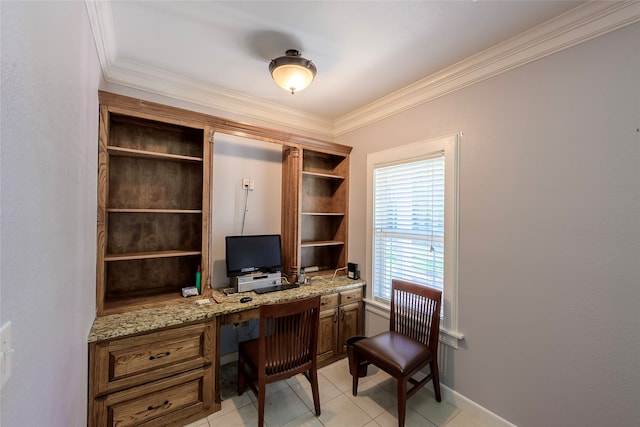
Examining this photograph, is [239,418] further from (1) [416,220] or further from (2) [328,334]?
(1) [416,220]

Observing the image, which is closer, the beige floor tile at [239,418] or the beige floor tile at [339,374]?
the beige floor tile at [239,418]

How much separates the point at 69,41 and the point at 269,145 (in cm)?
188

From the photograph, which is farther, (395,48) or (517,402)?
(395,48)

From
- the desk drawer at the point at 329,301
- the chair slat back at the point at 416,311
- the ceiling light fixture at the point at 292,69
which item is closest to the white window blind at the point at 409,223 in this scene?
the chair slat back at the point at 416,311

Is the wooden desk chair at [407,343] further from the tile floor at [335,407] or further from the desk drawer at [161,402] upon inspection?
the desk drawer at [161,402]

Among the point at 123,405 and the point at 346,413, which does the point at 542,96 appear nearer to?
→ the point at 346,413

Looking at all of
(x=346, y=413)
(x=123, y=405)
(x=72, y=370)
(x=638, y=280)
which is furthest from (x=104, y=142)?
(x=638, y=280)

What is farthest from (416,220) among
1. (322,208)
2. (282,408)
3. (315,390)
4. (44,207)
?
(44,207)

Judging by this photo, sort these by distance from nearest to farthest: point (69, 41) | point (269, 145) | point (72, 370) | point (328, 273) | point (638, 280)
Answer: point (69, 41)
point (72, 370)
point (638, 280)
point (269, 145)
point (328, 273)

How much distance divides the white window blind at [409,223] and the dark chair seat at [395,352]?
519mm

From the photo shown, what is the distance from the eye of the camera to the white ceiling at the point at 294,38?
1.54 metres

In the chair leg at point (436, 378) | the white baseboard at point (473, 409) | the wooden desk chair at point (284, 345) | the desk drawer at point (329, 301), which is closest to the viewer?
the wooden desk chair at point (284, 345)

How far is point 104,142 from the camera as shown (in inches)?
70.3

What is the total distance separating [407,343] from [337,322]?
0.78 m
